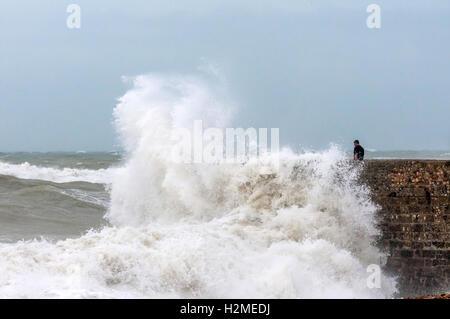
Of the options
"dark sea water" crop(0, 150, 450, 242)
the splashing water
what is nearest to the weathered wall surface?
the splashing water

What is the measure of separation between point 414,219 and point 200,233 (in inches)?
128

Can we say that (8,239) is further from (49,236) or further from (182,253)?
(182,253)

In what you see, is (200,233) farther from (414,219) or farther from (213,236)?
(414,219)

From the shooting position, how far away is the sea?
288 inches

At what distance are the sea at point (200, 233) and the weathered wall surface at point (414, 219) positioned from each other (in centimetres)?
22

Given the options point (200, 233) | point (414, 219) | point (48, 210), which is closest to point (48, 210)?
point (48, 210)

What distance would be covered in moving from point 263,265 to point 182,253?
105cm

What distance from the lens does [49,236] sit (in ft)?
36.7

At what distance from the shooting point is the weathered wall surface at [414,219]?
31.5 feet

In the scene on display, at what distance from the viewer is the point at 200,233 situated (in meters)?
8.95

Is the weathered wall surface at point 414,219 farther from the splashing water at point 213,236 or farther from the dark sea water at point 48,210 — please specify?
the dark sea water at point 48,210

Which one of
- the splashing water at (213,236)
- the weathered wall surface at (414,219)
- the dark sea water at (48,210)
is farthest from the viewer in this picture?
the dark sea water at (48,210)

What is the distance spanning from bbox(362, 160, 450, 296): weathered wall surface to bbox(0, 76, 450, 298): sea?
223 millimetres

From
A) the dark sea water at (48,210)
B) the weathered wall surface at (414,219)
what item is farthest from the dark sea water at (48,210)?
the weathered wall surface at (414,219)
